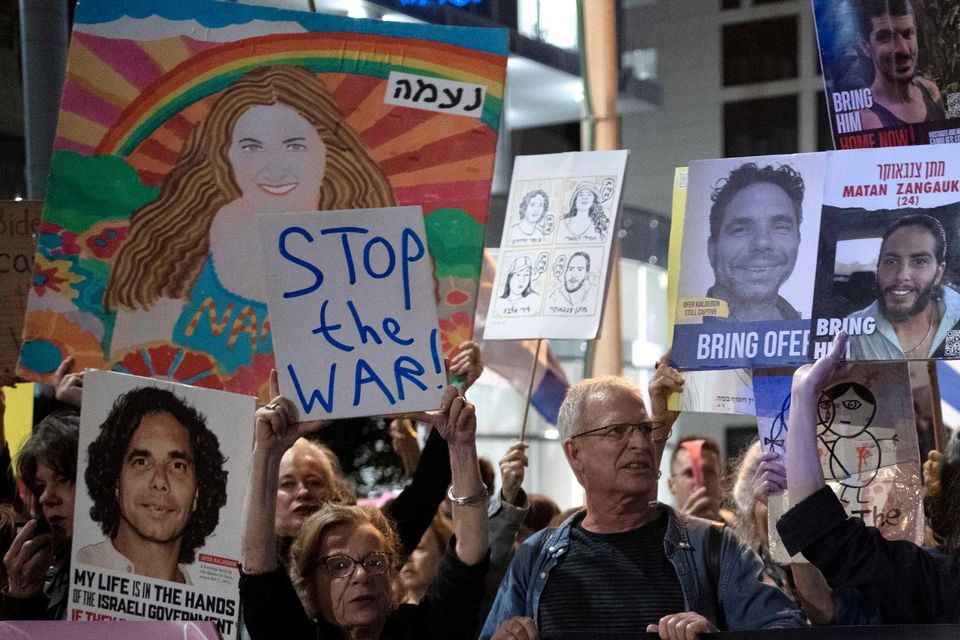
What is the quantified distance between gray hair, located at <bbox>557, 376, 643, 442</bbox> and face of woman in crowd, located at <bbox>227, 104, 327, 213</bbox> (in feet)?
3.47

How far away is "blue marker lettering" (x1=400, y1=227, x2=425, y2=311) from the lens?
145 inches

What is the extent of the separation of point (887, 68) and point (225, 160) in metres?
1.98

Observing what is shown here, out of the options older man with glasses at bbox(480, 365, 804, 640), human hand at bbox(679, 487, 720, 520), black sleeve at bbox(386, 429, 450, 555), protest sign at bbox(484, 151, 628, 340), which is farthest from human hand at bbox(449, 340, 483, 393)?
human hand at bbox(679, 487, 720, 520)

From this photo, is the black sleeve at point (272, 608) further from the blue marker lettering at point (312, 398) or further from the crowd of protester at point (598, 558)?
the blue marker lettering at point (312, 398)

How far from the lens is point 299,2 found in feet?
19.4

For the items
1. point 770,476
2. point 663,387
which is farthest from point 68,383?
point 770,476

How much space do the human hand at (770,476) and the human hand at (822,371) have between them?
0.90 feet

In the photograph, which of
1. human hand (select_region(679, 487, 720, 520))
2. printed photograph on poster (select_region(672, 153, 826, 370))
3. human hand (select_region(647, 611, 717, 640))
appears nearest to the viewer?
human hand (select_region(647, 611, 717, 640))

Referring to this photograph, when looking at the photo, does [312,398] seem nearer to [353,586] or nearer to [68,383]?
[353,586]

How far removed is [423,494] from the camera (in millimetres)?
4266

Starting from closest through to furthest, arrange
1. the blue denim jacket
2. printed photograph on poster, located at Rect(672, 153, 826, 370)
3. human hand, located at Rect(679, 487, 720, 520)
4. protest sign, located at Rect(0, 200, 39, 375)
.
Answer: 1. the blue denim jacket
2. printed photograph on poster, located at Rect(672, 153, 826, 370)
3. protest sign, located at Rect(0, 200, 39, 375)
4. human hand, located at Rect(679, 487, 720, 520)

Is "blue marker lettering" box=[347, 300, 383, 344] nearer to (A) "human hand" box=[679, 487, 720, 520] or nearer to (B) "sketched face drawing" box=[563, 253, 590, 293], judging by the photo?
(B) "sketched face drawing" box=[563, 253, 590, 293]

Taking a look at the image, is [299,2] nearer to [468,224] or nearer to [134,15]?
[134,15]

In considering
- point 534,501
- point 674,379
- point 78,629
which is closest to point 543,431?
point 534,501
